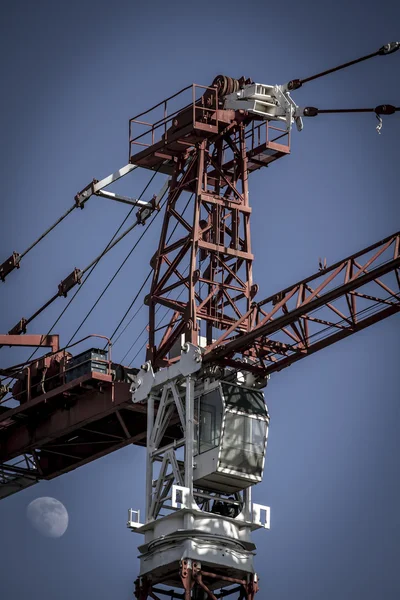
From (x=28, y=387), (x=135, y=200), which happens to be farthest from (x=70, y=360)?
(x=135, y=200)

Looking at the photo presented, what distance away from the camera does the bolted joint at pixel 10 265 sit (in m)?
110

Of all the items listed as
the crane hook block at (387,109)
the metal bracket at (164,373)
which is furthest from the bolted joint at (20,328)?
the crane hook block at (387,109)

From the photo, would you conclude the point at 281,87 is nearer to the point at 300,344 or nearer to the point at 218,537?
the point at 300,344

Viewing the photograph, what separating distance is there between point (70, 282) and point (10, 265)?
5427 millimetres

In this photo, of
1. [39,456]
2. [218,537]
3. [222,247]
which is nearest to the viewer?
[218,537]

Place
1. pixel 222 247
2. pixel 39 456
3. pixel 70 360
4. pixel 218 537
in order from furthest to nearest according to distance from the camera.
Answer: pixel 39 456, pixel 70 360, pixel 222 247, pixel 218 537

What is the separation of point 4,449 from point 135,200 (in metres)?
12.9

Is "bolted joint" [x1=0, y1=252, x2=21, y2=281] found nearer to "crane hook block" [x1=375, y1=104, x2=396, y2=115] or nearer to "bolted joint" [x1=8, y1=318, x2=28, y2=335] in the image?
"bolted joint" [x1=8, y1=318, x2=28, y2=335]

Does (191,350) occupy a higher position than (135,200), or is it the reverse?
(135,200)

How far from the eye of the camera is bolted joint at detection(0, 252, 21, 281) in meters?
110

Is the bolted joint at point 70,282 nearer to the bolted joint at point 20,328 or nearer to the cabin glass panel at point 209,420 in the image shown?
the bolted joint at point 20,328

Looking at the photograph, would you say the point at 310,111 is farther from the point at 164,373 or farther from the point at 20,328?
the point at 20,328

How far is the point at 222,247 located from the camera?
89.4 metres

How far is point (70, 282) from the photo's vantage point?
10612 centimetres
